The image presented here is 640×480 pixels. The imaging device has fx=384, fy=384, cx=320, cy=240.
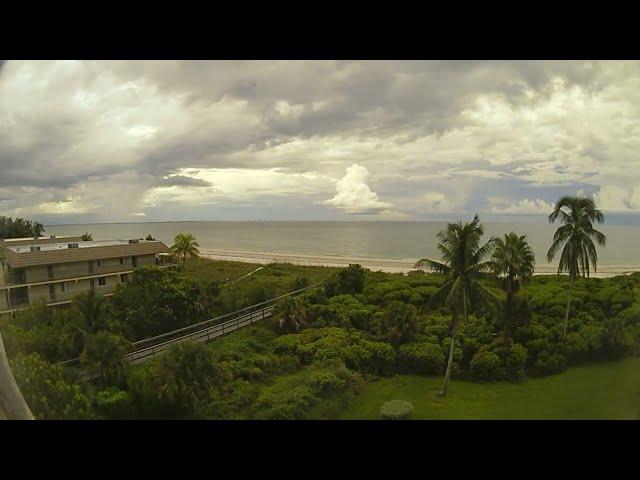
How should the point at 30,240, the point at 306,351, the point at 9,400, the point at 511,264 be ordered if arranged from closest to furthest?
the point at 9,400
the point at 30,240
the point at 306,351
the point at 511,264

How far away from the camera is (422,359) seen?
5707 mm

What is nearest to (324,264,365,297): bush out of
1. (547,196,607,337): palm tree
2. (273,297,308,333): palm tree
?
(273,297,308,333): palm tree

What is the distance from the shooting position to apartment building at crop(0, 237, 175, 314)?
15.5 ft

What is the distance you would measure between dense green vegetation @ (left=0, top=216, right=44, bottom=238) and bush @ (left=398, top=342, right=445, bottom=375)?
5.46 metres

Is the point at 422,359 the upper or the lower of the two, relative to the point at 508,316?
lower

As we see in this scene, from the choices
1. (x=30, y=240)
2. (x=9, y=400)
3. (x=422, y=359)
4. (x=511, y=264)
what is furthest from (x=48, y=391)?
(x=511, y=264)

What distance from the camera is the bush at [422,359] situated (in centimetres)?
565

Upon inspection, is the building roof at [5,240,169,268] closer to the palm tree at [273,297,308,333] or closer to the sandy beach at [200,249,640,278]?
the palm tree at [273,297,308,333]

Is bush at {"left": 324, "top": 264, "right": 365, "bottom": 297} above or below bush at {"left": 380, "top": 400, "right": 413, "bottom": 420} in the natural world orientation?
above

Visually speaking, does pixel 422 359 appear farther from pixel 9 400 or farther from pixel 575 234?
pixel 9 400

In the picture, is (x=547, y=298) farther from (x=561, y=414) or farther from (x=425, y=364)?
(x=561, y=414)

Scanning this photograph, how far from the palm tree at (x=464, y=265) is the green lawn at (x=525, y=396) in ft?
1.21

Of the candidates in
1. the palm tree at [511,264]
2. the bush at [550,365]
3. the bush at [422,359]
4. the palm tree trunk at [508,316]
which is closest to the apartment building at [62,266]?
the bush at [422,359]

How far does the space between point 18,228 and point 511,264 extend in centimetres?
713
